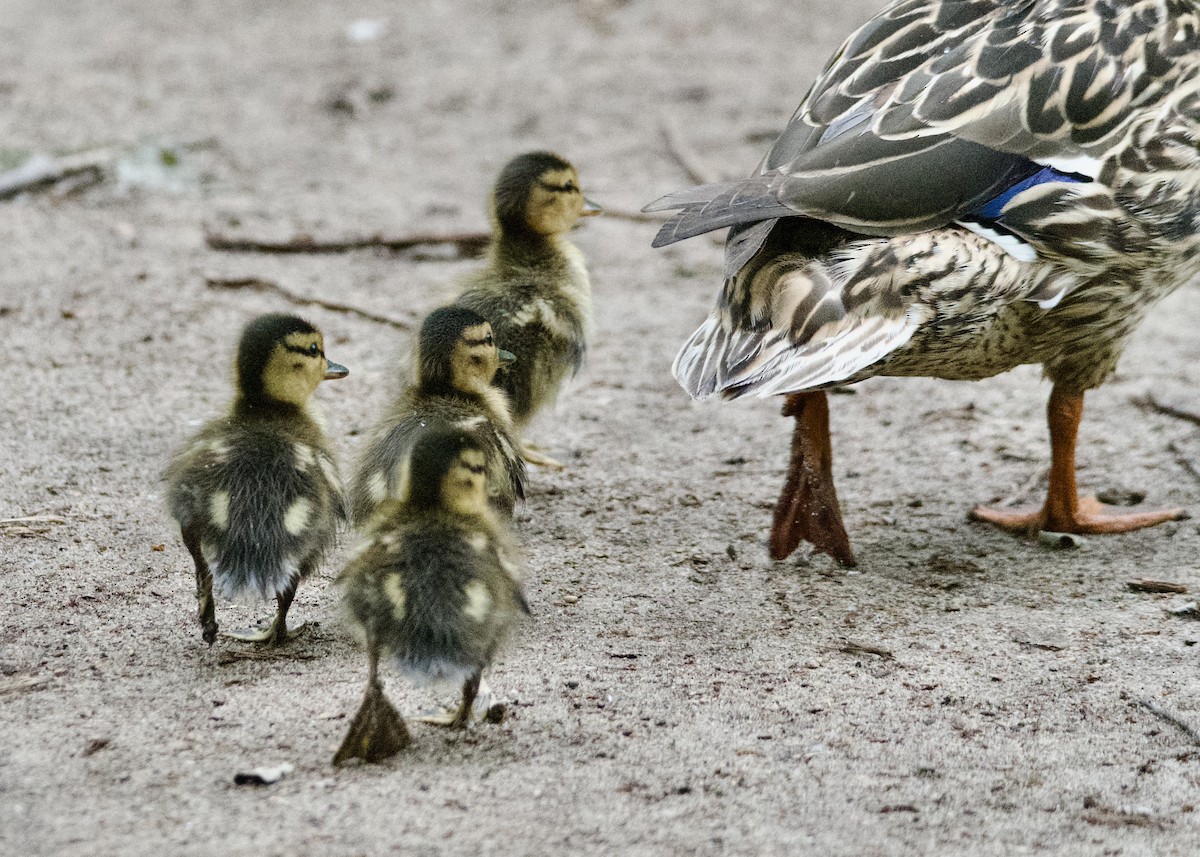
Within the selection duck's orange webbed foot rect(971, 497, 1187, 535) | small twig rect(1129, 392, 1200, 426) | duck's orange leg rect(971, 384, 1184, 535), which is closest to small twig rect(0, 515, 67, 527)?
duck's orange webbed foot rect(971, 497, 1187, 535)

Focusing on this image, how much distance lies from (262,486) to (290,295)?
2966mm

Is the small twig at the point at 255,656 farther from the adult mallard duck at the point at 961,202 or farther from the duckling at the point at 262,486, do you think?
the adult mallard duck at the point at 961,202

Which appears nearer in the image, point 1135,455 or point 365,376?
point 1135,455

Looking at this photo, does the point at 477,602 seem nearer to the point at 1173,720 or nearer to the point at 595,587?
the point at 595,587

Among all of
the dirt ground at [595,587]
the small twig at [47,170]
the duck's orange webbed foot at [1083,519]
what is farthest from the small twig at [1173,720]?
the small twig at [47,170]

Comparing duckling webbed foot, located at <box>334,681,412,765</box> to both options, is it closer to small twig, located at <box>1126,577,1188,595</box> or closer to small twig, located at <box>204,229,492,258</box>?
small twig, located at <box>1126,577,1188,595</box>

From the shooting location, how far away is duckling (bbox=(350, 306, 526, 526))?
4129 mm

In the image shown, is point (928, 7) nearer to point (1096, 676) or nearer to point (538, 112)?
point (1096, 676)

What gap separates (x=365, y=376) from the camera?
19.4ft

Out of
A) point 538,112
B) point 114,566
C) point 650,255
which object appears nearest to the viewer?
point 114,566

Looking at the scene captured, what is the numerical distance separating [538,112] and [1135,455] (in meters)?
4.88

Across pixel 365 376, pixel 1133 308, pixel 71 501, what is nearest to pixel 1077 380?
pixel 1133 308

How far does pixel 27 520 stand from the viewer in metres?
4.40

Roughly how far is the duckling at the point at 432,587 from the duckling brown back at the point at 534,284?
1.43m
